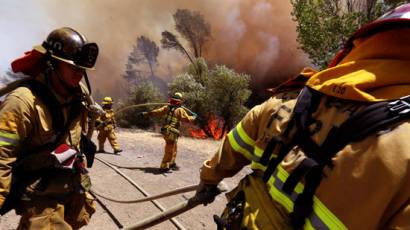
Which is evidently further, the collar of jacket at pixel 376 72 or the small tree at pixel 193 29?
the small tree at pixel 193 29

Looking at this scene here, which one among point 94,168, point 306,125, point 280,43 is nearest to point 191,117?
point 94,168

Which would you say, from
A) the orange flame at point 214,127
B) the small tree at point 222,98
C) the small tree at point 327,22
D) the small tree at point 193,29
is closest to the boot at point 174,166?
the small tree at point 327,22

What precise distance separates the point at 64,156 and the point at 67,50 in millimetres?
847

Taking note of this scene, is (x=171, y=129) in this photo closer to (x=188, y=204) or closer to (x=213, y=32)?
(x=188, y=204)

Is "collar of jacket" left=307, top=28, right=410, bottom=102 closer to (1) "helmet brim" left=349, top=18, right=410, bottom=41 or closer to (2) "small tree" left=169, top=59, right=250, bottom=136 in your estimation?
(1) "helmet brim" left=349, top=18, right=410, bottom=41

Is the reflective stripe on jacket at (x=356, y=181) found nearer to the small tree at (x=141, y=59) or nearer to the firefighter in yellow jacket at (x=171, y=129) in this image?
the firefighter in yellow jacket at (x=171, y=129)

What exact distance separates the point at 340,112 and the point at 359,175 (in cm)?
26

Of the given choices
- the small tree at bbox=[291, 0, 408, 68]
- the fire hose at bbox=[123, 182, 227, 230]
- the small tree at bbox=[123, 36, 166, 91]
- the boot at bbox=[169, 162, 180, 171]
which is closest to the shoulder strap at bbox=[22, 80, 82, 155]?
the fire hose at bbox=[123, 182, 227, 230]

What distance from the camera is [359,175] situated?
3.92ft

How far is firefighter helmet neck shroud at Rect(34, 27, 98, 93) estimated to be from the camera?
2828 mm

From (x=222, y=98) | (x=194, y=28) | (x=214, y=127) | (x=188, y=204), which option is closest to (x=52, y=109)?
(x=188, y=204)

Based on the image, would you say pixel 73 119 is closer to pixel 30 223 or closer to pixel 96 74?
pixel 30 223

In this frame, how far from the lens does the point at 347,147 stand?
1.27 m

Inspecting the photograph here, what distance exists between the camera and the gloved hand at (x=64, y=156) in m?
2.67
